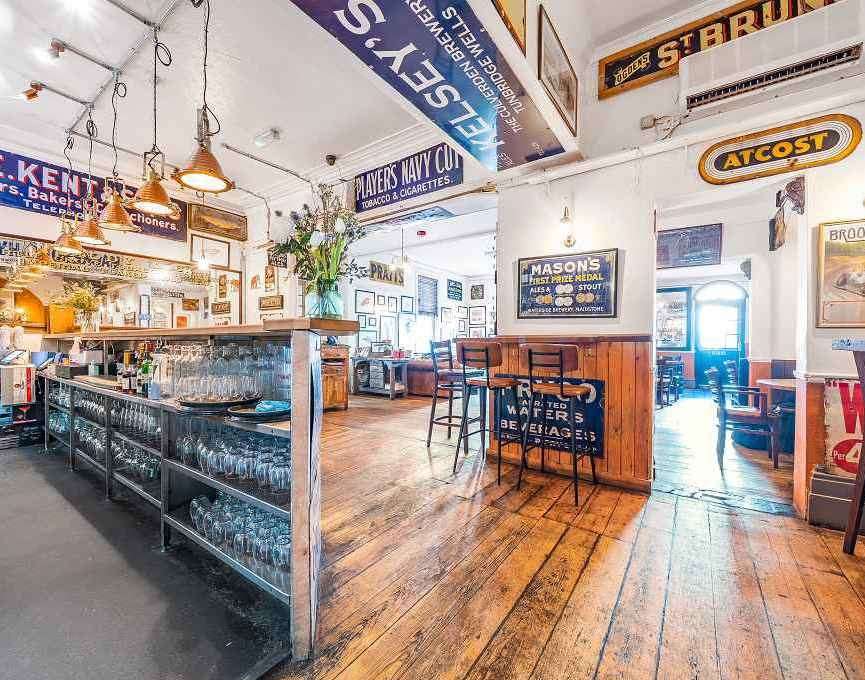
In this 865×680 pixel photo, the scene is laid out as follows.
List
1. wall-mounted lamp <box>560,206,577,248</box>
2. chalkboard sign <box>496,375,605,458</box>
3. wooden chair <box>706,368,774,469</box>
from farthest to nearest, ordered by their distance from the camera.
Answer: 1. wooden chair <box>706,368,774,469</box>
2. wall-mounted lamp <box>560,206,577,248</box>
3. chalkboard sign <box>496,375,605,458</box>

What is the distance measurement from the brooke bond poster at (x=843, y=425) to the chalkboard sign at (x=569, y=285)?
1.49m

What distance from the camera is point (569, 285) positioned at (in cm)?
358

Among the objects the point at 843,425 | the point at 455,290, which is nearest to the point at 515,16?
the point at 843,425

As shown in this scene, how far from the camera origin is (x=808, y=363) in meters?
2.64

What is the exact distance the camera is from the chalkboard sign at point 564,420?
3.35m

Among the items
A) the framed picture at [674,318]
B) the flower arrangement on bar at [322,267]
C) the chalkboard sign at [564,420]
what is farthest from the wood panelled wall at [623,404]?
the framed picture at [674,318]

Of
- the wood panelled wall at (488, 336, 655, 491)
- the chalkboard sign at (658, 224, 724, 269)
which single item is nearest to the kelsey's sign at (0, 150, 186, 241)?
the wood panelled wall at (488, 336, 655, 491)

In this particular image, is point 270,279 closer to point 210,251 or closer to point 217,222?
point 210,251

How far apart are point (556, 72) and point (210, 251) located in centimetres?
557

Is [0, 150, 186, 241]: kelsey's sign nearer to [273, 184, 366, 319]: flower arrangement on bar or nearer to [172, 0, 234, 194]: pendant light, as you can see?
[172, 0, 234, 194]: pendant light

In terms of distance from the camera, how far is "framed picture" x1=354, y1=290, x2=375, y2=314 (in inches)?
356

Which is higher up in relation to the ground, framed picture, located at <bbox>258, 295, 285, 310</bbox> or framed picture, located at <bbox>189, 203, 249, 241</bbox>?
framed picture, located at <bbox>189, 203, 249, 241</bbox>

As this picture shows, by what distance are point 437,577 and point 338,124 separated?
447cm

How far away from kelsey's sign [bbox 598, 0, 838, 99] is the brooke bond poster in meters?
2.66
